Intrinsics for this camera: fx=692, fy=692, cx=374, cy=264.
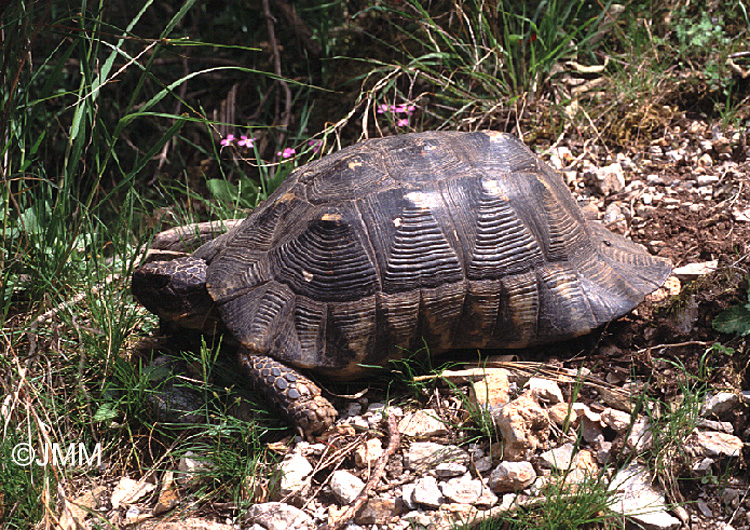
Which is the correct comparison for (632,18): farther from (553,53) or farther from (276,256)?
(276,256)

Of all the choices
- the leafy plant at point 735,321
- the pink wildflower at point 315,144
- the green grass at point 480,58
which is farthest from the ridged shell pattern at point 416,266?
the green grass at point 480,58

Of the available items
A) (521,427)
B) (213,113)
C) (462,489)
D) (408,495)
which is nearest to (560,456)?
(521,427)

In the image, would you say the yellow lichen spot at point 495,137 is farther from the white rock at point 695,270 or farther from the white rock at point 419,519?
the white rock at point 419,519

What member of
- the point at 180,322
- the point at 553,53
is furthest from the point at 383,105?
the point at 180,322

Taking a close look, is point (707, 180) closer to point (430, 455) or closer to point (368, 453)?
point (430, 455)

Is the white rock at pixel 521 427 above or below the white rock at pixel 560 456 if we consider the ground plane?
above

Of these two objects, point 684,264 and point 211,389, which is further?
point 684,264
